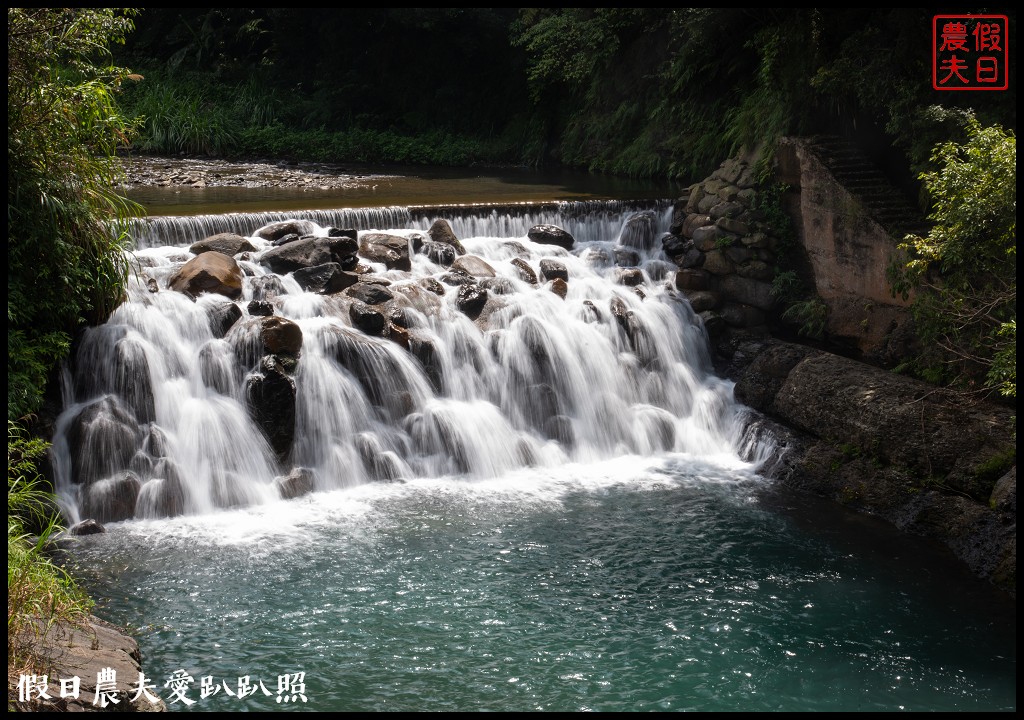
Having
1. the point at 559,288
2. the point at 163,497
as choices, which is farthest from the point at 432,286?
the point at 163,497

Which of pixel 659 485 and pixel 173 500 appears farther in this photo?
pixel 659 485

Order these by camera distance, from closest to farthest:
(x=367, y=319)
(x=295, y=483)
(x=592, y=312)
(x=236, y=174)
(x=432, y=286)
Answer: (x=295, y=483)
(x=367, y=319)
(x=432, y=286)
(x=592, y=312)
(x=236, y=174)

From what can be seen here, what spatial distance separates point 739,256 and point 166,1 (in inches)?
836

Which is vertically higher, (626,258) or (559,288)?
(626,258)

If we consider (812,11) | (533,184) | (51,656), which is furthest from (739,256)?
(51,656)

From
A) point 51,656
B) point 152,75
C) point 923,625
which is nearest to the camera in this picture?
point 51,656

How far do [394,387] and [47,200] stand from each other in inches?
172

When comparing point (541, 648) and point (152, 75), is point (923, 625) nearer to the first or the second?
point (541, 648)

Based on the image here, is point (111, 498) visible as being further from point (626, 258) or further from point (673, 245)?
point (673, 245)

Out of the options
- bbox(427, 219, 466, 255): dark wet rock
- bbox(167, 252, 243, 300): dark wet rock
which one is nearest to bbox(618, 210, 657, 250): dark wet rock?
bbox(427, 219, 466, 255): dark wet rock

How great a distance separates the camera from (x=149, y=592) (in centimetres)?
830

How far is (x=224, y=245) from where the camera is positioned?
1310cm

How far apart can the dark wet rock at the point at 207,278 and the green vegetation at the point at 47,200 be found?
1639 mm

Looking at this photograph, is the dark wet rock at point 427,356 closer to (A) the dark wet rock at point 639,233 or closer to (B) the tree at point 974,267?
(A) the dark wet rock at point 639,233
